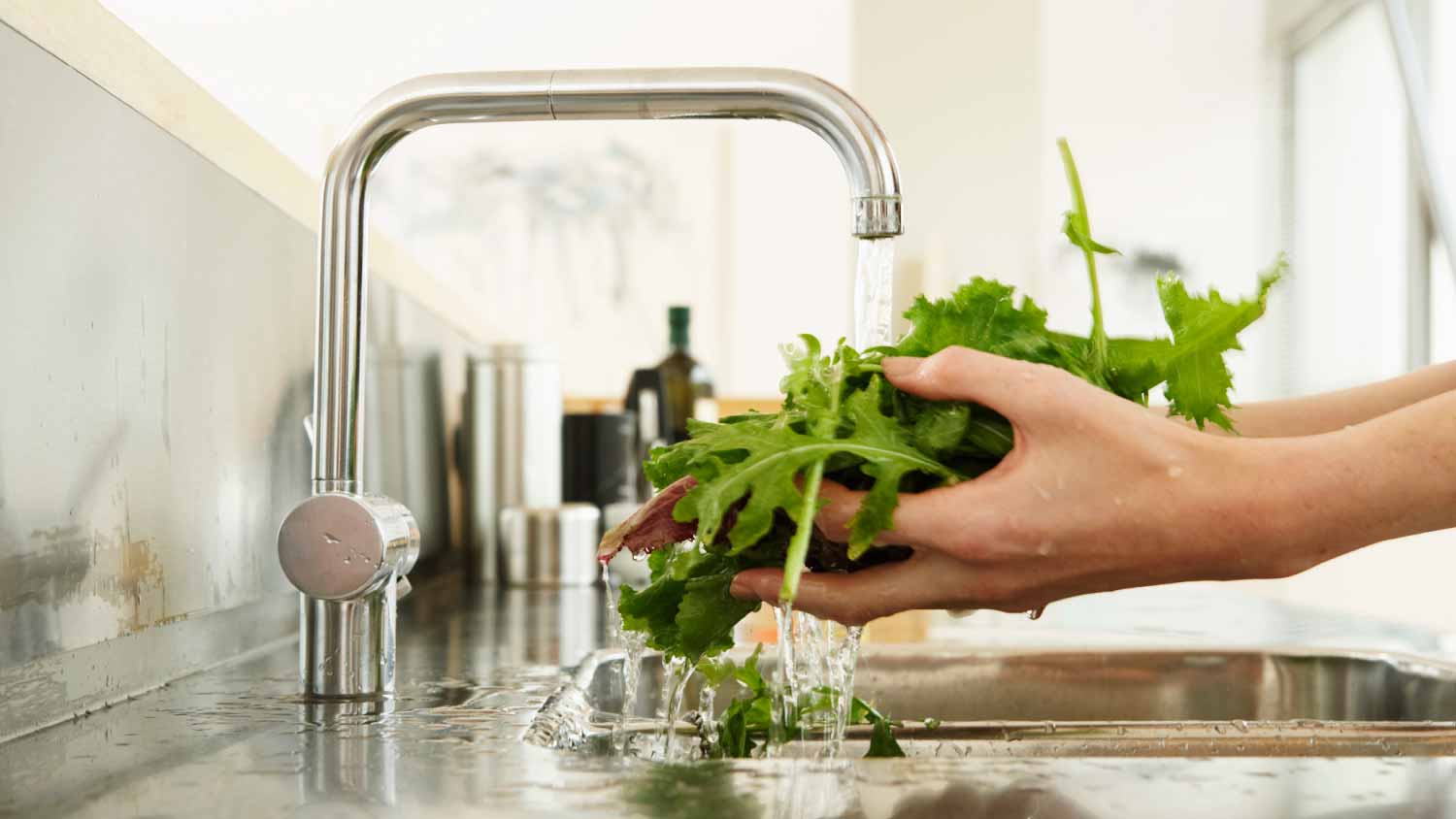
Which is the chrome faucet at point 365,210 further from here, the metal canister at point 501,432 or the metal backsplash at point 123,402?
the metal canister at point 501,432

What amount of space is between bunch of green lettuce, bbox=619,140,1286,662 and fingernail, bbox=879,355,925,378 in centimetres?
1

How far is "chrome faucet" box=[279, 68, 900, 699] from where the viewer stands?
0.63m

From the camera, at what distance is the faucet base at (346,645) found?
0.66 metres

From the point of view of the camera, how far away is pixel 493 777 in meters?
0.49

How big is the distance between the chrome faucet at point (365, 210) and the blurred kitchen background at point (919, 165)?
3.10 m

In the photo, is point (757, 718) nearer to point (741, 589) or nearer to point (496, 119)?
point (741, 589)

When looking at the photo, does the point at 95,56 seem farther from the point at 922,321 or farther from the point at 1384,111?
the point at 1384,111

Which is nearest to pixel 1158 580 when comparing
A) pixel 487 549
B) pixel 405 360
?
pixel 405 360

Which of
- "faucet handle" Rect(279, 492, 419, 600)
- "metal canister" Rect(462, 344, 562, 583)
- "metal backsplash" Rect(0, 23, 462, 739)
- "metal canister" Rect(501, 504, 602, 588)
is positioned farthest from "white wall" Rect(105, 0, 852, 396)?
"faucet handle" Rect(279, 492, 419, 600)

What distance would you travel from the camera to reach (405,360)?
5.09 feet

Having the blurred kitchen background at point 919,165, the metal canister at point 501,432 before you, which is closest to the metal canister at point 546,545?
the metal canister at point 501,432

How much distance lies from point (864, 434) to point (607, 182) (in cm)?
425

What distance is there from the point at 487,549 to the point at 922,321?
129 centimetres

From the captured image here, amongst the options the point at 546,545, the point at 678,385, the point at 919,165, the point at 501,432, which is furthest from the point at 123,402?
the point at 919,165
